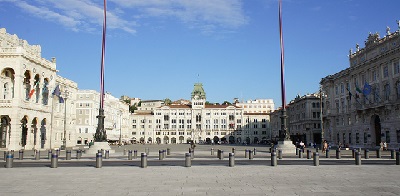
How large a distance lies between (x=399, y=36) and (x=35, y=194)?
57491 millimetres

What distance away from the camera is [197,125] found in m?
162

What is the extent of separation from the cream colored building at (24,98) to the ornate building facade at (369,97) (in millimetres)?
51442

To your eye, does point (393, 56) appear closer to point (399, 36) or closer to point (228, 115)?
point (399, 36)

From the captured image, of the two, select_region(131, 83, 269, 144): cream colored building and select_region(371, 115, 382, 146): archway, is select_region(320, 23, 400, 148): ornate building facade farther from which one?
select_region(131, 83, 269, 144): cream colored building

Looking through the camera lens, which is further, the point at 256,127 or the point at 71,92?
the point at 256,127

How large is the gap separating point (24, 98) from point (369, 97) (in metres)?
58.5

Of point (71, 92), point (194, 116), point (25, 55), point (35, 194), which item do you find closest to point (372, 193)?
point (35, 194)

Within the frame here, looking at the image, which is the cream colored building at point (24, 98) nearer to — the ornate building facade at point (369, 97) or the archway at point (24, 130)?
the archway at point (24, 130)

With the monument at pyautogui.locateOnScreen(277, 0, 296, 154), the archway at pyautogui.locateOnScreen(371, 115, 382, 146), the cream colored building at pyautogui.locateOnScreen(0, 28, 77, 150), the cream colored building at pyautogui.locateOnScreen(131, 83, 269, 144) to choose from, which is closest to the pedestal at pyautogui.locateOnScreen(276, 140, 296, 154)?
the monument at pyautogui.locateOnScreen(277, 0, 296, 154)

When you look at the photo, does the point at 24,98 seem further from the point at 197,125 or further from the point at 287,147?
the point at 197,125

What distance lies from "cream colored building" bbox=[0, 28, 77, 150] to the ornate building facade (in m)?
51.4

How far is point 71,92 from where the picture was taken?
80312mm

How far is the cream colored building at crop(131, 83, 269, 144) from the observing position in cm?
16112

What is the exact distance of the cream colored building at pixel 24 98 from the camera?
5153 cm
